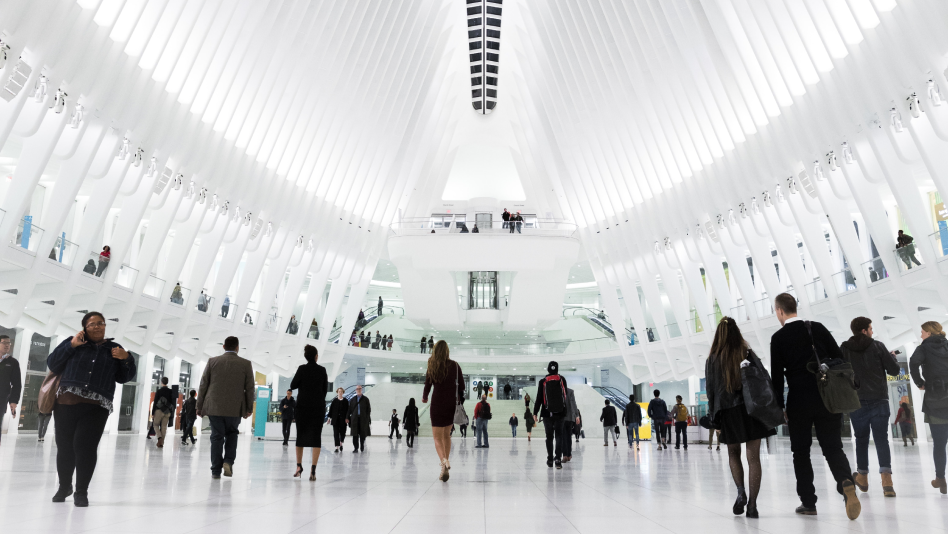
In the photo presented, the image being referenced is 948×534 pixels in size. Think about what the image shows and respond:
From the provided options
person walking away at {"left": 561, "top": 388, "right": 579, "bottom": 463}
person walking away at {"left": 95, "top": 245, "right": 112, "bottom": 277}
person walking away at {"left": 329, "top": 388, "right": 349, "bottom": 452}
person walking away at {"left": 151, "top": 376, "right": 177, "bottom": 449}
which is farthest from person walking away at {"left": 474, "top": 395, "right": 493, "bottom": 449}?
person walking away at {"left": 95, "top": 245, "right": 112, "bottom": 277}

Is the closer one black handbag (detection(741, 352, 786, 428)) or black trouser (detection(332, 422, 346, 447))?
black handbag (detection(741, 352, 786, 428))

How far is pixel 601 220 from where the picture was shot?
31.1m

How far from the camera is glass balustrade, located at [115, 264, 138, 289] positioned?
63.3ft

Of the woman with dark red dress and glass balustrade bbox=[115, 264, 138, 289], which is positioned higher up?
glass balustrade bbox=[115, 264, 138, 289]

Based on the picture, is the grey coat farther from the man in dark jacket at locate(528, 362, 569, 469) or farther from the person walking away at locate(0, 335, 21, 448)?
the man in dark jacket at locate(528, 362, 569, 469)

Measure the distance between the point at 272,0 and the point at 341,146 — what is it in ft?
25.7

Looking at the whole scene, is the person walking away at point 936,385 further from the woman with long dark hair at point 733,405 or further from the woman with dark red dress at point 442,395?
the woman with dark red dress at point 442,395

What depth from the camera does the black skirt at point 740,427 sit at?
5285 millimetres

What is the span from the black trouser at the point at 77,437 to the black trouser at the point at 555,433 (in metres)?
6.21

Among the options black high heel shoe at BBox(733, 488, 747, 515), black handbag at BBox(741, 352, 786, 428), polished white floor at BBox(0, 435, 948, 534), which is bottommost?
polished white floor at BBox(0, 435, 948, 534)

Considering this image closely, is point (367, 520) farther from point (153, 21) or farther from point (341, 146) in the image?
point (341, 146)

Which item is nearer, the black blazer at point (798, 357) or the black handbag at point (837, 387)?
the black handbag at point (837, 387)

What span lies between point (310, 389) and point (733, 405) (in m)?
4.64

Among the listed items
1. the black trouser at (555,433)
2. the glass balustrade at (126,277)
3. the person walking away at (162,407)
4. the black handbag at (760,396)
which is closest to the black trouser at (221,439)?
the black trouser at (555,433)
